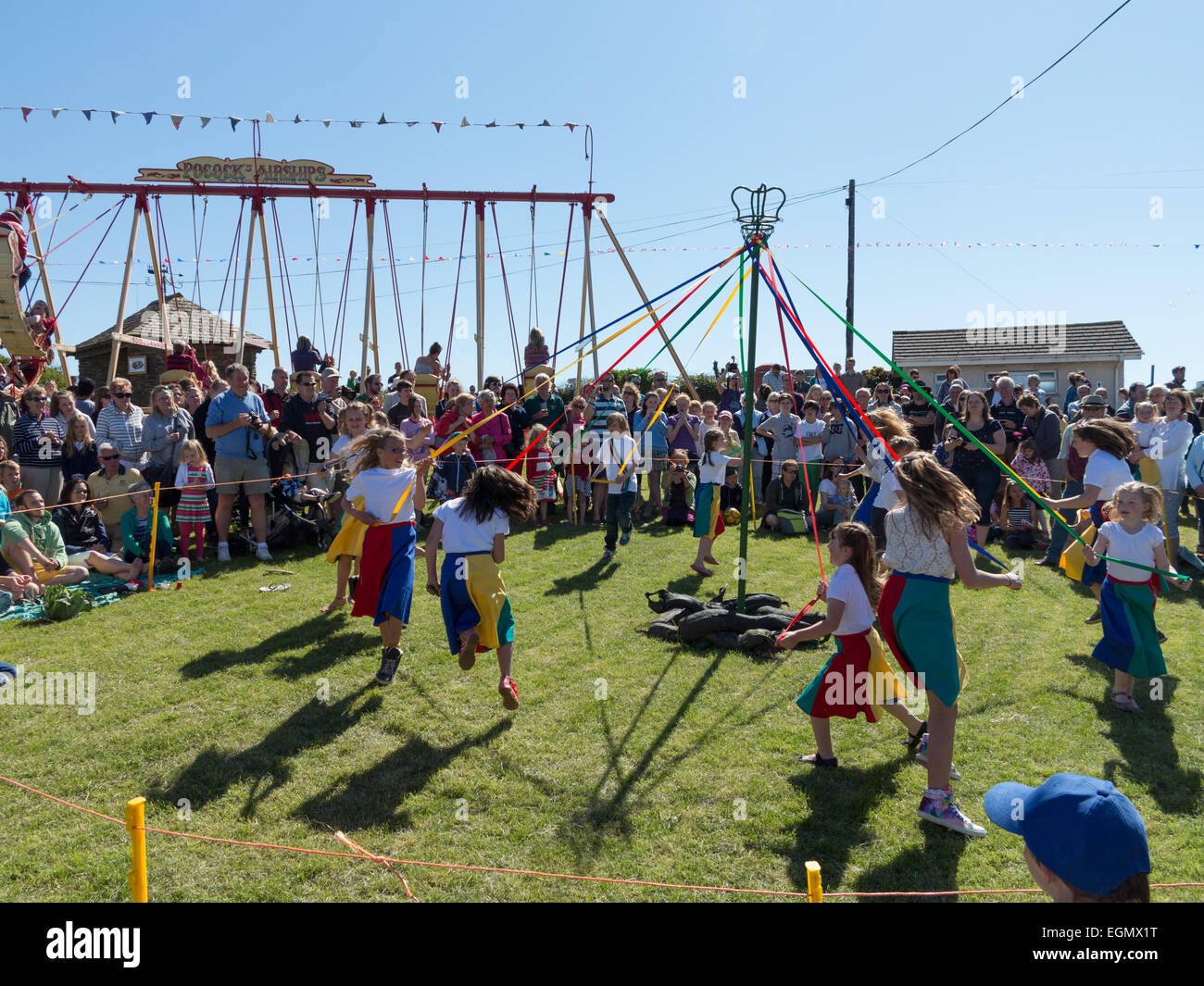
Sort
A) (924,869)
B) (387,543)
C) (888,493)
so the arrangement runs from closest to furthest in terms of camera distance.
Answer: (924,869)
(888,493)
(387,543)

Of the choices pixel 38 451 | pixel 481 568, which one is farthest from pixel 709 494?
pixel 38 451

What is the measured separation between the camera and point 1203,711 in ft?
16.7

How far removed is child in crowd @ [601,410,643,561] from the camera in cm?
918

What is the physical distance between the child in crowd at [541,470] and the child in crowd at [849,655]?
663 centimetres

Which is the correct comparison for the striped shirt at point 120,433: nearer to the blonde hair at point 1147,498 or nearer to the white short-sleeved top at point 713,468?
the white short-sleeved top at point 713,468

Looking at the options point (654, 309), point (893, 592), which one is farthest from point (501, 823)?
point (654, 309)

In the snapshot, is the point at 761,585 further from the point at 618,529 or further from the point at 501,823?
the point at 501,823

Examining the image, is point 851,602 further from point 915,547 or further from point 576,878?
point 576,878

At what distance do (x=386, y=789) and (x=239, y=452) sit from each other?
19.4 ft

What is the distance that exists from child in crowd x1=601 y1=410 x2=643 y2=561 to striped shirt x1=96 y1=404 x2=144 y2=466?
200 inches

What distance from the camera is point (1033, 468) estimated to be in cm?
1014

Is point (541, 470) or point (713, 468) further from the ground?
point (713, 468)

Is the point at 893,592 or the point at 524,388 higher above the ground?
the point at 524,388

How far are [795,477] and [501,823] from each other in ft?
25.7
